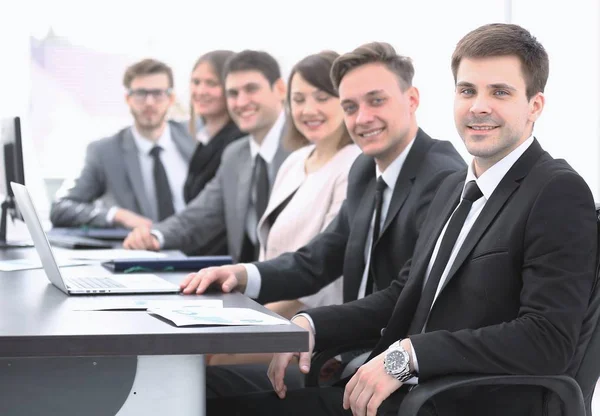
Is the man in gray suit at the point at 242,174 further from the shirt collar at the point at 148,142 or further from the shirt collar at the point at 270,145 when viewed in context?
the shirt collar at the point at 148,142

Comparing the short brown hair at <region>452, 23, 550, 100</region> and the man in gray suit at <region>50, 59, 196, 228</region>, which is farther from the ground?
the short brown hair at <region>452, 23, 550, 100</region>

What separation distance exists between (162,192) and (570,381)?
4.05m

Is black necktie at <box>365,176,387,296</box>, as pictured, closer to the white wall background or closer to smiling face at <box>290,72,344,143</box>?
smiling face at <box>290,72,344,143</box>

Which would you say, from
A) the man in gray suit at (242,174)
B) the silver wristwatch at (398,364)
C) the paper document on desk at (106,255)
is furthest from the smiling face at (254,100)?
the silver wristwatch at (398,364)

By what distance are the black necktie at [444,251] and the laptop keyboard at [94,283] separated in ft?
2.69

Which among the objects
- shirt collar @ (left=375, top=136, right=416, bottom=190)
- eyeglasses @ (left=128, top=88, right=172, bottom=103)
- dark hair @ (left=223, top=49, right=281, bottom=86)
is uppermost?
dark hair @ (left=223, top=49, right=281, bottom=86)

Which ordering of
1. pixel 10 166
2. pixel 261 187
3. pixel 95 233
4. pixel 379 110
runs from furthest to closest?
pixel 95 233
pixel 261 187
pixel 10 166
pixel 379 110

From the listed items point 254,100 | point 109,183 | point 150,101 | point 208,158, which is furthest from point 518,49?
point 150,101

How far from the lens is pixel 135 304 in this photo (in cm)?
216

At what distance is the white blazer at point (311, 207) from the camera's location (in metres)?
3.45

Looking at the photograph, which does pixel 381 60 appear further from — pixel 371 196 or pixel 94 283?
pixel 94 283

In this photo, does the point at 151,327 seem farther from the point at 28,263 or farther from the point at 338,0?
the point at 338,0

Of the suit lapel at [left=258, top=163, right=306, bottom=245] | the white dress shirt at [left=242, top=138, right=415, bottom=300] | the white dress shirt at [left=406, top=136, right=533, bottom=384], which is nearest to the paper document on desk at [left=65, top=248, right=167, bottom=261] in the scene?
the suit lapel at [left=258, top=163, right=306, bottom=245]

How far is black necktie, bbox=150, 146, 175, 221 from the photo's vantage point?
5633 millimetres
